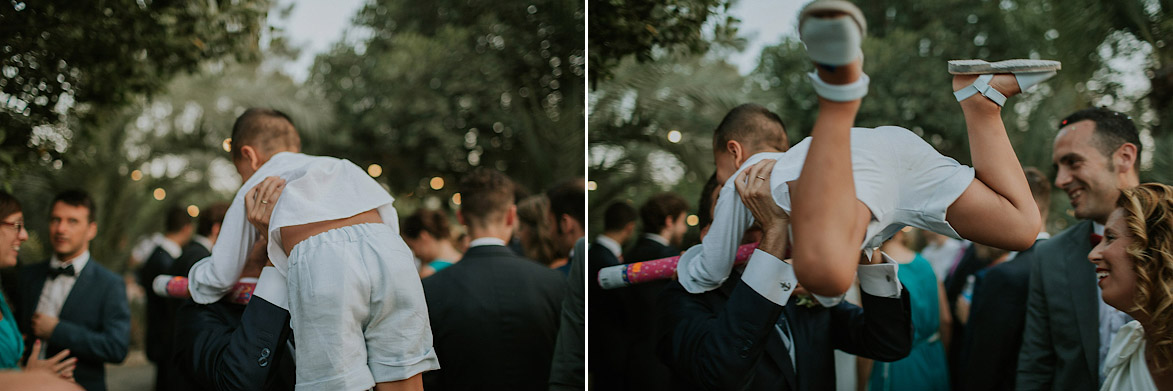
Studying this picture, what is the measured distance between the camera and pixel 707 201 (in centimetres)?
324

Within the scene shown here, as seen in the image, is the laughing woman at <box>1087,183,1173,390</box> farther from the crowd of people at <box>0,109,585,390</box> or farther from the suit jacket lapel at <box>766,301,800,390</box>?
the crowd of people at <box>0,109,585,390</box>

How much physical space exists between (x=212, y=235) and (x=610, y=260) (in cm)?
392

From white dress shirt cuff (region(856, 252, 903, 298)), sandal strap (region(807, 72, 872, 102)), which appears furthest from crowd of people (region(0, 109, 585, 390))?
sandal strap (region(807, 72, 872, 102))

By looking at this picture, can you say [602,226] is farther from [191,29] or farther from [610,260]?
[191,29]

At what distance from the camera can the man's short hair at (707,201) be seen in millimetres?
3182

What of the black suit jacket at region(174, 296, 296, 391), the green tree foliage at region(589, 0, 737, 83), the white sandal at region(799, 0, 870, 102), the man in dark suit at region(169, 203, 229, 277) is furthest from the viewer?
the man in dark suit at region(169, 203, 229, 277)

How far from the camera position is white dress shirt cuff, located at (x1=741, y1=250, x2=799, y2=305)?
7.59ft

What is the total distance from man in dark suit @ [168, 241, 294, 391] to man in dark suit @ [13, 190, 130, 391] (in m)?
1.39

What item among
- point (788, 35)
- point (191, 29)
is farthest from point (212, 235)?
point (788, 35)

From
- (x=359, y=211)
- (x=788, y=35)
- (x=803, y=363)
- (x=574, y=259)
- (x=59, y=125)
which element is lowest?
(x=803, y=363)

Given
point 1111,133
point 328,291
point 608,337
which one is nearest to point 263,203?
point 328,291

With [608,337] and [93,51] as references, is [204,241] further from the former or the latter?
[608,337]

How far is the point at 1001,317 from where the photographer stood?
389cm

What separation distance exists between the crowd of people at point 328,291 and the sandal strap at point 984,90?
181 centimetres
